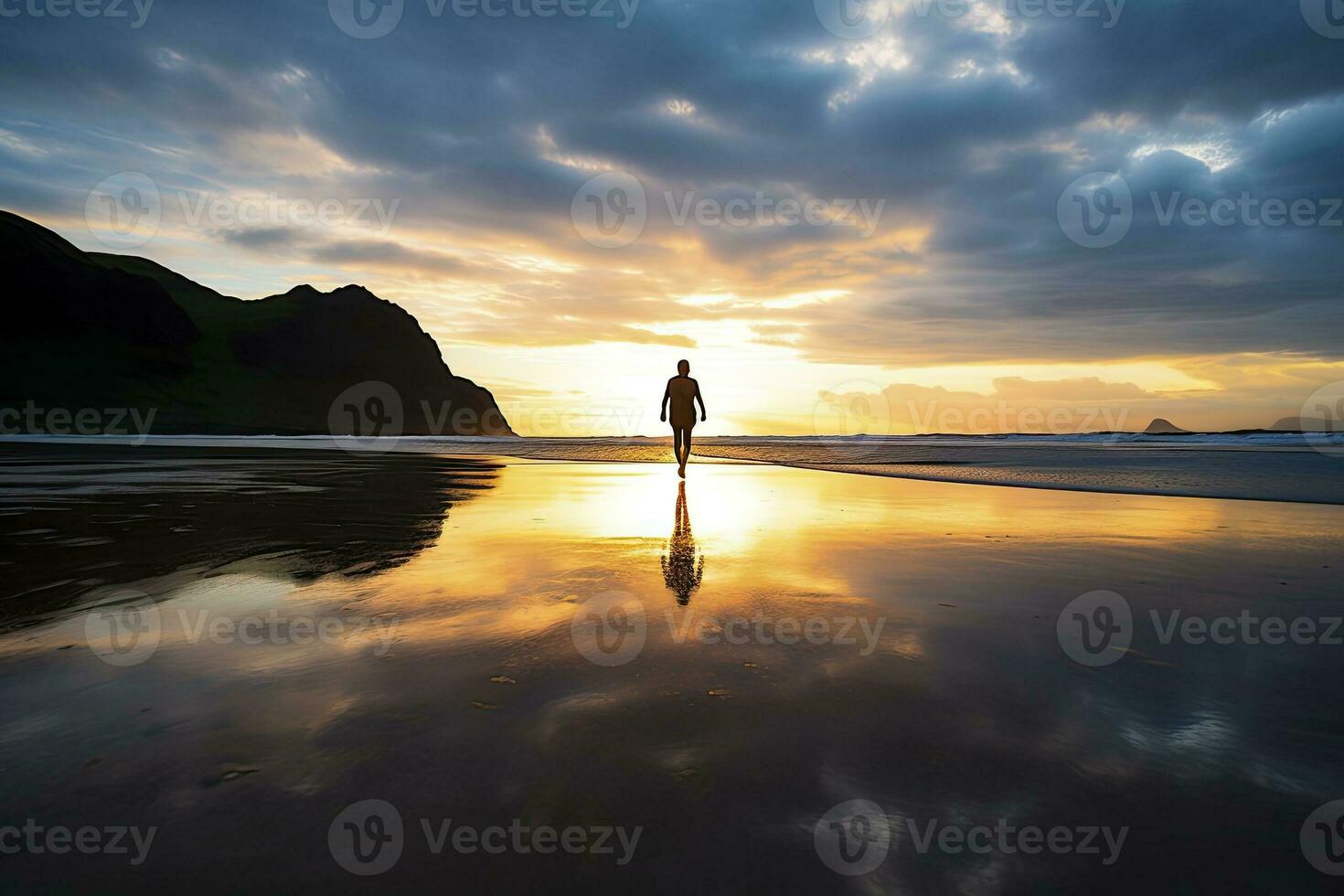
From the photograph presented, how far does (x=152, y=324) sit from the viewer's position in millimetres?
115688

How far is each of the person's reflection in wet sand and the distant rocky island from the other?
8304 centimetres

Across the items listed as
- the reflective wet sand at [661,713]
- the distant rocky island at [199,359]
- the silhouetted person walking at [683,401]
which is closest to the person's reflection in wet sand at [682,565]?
the reflective wet sand at [661,713]

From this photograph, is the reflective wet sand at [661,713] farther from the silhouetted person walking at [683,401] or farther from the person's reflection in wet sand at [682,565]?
the silhouetted person walking at [683,401]

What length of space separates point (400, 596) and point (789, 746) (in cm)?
294

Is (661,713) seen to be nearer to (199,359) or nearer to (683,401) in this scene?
(683,401)

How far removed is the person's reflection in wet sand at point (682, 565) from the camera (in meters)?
4.33

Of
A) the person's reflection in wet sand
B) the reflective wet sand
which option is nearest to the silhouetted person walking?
the person's reflection in wet sand

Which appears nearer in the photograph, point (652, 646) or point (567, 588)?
point (652, 646)

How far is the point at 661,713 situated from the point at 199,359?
161671 millimetres

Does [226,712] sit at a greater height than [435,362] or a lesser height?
lesser

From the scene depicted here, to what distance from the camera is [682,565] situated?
514 cm

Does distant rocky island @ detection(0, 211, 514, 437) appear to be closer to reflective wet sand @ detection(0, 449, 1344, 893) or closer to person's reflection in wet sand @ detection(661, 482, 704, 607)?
person's reflection in wet sand @ detection(661, 482, 704, 607)

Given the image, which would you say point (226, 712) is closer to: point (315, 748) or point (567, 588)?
point (315, 748)

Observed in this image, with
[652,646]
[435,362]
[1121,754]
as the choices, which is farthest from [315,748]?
[435,362]
